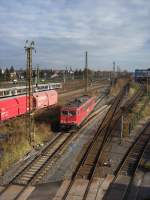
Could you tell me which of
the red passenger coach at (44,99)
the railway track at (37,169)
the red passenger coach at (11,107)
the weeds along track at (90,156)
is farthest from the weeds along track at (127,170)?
the red passenger coach at (44,99)

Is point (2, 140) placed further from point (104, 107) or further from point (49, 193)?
point (104, 107)

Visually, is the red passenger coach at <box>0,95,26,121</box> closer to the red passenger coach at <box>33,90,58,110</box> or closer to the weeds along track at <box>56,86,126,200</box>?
the red passenger coach at <box>33,90,58,110</box>

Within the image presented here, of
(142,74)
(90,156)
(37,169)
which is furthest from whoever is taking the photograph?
(142,74)

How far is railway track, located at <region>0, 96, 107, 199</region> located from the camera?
751 inches

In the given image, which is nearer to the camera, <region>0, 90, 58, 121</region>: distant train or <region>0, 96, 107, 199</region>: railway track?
<region>0, 96, 107, 199</region>: railway track

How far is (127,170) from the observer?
74.4 ft

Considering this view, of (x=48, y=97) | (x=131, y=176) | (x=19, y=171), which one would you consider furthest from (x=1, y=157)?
(x=48, y=97)

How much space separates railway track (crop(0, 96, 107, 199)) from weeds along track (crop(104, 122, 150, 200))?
4355 mm

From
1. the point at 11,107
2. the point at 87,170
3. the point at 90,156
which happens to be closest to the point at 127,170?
the point at 87,170

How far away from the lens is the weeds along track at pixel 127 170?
60.6ft

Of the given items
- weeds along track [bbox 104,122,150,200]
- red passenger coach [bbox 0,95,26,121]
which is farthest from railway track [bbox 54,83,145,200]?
red passenger coach [bbox 0,95,26,121]

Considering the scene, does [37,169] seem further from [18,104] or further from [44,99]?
[44,99]

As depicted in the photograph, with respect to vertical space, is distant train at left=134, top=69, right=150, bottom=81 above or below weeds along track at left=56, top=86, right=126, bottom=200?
above

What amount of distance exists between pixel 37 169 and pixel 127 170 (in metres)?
5.66
